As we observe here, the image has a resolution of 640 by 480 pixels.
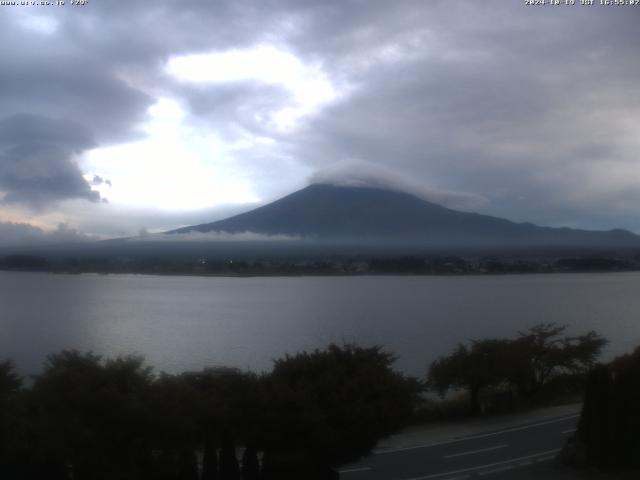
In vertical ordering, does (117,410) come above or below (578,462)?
above

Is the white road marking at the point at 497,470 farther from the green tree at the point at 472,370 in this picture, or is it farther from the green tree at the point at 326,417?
the green tree at the point at 472,370

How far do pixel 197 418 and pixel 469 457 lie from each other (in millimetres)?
4654

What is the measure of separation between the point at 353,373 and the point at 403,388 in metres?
0.69

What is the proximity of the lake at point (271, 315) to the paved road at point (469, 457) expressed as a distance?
7574mm

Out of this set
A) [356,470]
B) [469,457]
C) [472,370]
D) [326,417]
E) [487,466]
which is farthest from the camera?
[472,370]

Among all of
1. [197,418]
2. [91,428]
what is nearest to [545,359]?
[197,418]

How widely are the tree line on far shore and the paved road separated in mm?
1034

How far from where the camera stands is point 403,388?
9.23 m

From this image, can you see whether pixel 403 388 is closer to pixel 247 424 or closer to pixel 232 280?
pixel 247 424

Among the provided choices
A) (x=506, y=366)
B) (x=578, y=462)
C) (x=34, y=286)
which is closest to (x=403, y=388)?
(x=578, y=462)

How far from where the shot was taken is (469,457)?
1072 centimetres

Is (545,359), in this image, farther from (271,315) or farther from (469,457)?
(271,315)

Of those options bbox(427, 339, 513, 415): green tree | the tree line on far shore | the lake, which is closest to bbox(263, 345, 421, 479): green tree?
the tree line on far shore

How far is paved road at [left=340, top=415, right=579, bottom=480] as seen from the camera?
973cm
